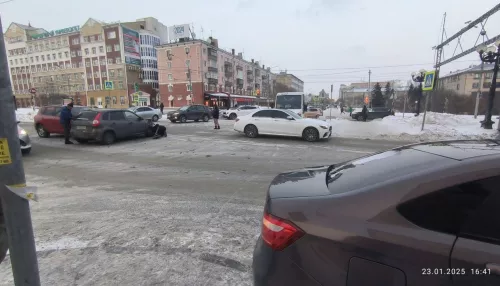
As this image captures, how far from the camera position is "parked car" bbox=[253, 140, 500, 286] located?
4.39ft

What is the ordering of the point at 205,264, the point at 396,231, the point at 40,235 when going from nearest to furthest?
the point at 396,231, the point at 205,264, the point at 40,235

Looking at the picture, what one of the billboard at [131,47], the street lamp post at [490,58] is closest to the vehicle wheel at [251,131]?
the street lamp post at [490,58]

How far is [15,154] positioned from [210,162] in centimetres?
645

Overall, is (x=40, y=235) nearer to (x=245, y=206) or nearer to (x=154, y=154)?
(x=245, y=206)

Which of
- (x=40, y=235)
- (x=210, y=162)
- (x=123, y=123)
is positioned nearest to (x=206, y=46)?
(x=123, y=123)

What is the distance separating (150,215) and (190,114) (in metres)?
20.5

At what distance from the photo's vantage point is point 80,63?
75.0 metres

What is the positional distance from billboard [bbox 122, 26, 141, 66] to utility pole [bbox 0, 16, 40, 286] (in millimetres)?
76457

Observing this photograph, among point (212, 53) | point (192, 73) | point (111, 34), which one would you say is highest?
point (111, 34)

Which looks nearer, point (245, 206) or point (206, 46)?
point (245, 206)

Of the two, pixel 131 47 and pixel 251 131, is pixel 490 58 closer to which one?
pixel 251 131

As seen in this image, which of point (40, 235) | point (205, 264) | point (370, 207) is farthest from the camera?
point (40, 235)

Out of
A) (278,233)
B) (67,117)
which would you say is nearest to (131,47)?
(67,117)

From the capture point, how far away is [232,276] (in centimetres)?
270
